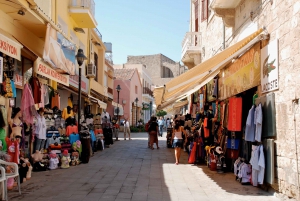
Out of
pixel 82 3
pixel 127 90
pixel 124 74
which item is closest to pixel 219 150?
pixel 82 3

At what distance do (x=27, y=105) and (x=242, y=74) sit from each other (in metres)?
5.13

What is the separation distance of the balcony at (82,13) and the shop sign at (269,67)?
1070cm

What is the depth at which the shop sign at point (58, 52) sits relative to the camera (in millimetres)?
8055

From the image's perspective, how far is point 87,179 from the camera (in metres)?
8.22

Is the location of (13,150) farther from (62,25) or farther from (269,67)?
(62,25)

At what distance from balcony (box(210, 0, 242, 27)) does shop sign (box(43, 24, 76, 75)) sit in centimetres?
416

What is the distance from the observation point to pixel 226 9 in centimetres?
981

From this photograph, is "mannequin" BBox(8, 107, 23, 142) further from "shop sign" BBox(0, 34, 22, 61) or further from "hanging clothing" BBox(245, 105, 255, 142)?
"hanging clothing" BBox(245, 105, 255, 142)

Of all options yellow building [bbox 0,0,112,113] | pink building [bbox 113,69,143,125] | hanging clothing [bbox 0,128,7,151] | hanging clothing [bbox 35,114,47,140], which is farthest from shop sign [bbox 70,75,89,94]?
pink building [bbox 113,69,143,125]

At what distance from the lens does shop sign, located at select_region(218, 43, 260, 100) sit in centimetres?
735

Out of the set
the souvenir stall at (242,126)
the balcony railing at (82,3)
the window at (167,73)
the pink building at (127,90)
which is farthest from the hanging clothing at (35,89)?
the window at (167,73)

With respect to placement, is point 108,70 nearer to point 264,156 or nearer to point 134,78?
point 134,78

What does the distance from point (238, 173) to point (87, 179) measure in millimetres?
3457

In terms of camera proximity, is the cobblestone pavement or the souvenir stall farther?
the souvenir stall
